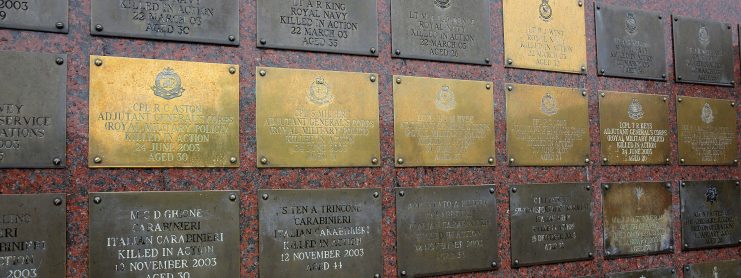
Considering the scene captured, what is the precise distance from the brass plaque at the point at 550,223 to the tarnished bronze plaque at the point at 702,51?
165 cm

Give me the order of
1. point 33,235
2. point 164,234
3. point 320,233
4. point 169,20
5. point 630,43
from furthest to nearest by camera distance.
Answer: point 630,43 → point 320,233 → point 169,20 → point 164,234 → point 33,235

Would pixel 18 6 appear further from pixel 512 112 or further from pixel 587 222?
pixel 587 222

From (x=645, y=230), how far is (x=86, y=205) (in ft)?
14.5

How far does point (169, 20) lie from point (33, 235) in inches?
59.5

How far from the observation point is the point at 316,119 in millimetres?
4160

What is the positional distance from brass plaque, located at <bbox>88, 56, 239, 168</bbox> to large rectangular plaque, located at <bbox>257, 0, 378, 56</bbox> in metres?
0.40

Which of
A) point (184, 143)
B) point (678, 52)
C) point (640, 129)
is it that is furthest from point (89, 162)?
point (678, 52)

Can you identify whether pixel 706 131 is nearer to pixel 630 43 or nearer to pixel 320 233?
pixel 630 43

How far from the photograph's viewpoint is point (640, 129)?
17.5ft

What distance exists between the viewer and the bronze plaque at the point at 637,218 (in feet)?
16.9

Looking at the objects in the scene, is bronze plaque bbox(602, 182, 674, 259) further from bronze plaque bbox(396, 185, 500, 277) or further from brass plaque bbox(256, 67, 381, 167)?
brass plaque bbox(256, 67, 381, 167)

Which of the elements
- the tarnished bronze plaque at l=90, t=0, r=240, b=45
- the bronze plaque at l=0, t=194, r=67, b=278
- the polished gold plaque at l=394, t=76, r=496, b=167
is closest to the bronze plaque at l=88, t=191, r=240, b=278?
the bronze plaque at l=0, t=194, r=67, b=278

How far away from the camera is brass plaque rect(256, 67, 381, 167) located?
4.05 metres

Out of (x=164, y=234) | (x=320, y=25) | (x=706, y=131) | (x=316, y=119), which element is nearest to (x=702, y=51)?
(x=706, y=131)
